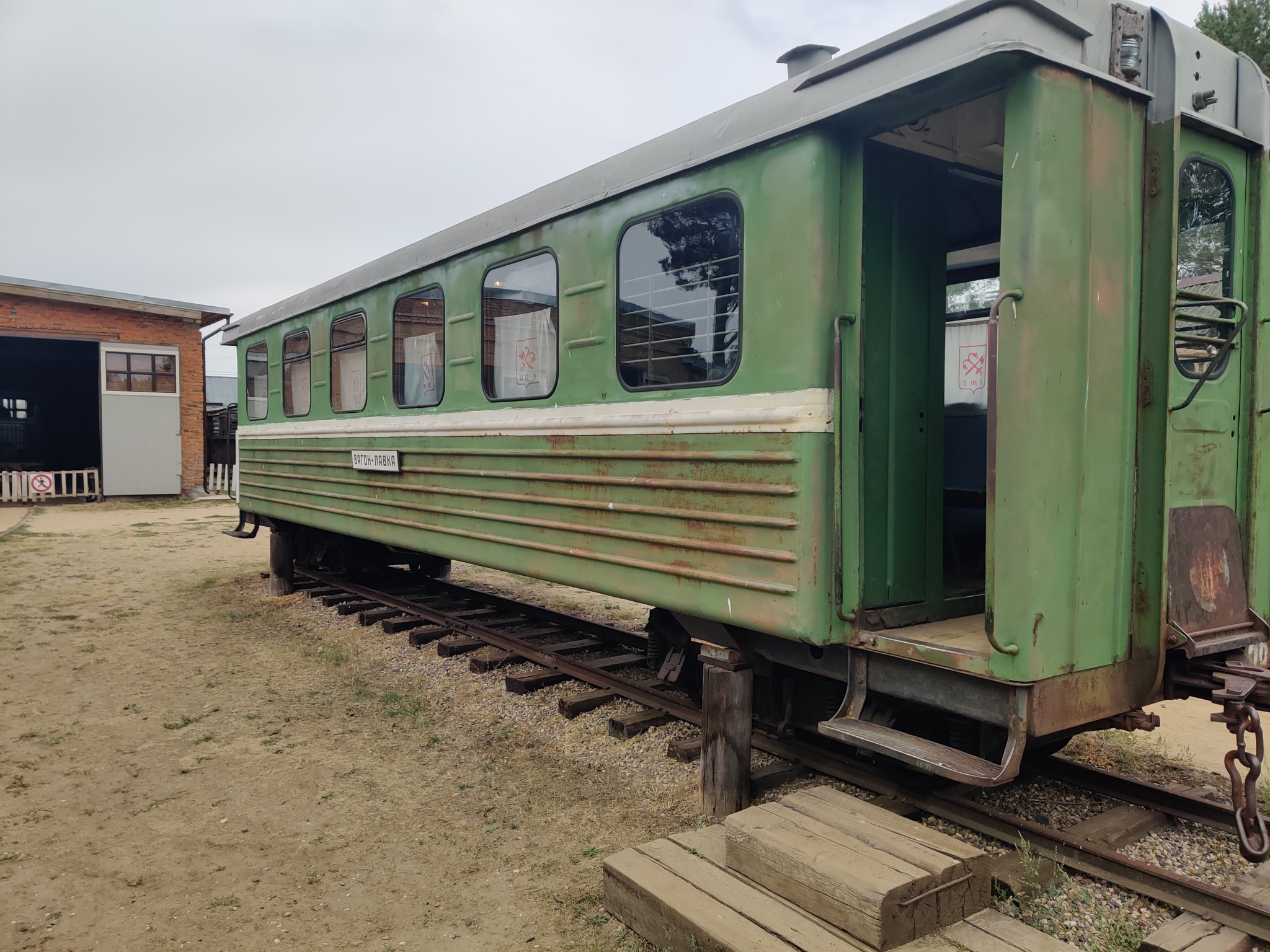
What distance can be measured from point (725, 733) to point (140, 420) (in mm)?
21257

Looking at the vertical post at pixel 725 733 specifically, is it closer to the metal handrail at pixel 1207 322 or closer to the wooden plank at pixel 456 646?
the metal handrail at pixel 1207 322

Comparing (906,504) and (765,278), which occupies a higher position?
(765,278)

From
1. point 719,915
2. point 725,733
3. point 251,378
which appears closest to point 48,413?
point 251,378

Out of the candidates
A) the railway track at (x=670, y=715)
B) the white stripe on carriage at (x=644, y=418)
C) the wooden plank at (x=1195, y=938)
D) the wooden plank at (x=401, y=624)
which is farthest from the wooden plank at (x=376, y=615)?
the wooden plank at (x=1195, y=938)

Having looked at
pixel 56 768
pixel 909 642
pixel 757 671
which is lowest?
pixel 56 768

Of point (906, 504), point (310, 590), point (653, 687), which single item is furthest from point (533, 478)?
point (310, 590)

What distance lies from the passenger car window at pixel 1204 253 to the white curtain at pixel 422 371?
4530mm

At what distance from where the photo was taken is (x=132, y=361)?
2112 cm

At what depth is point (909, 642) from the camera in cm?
330

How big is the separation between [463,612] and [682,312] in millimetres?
4445

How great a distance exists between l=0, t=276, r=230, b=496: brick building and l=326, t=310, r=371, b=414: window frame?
15.6 m

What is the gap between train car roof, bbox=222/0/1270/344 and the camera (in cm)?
287

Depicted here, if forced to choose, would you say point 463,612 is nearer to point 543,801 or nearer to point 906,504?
point 543,801

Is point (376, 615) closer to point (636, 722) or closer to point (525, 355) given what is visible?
point (525, 355)
